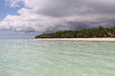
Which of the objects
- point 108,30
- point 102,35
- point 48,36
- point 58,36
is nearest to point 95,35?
point 102,35

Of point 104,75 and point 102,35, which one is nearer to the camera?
point 104,75

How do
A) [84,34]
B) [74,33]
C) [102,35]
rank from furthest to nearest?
[74,33], [84,34], [102,35]

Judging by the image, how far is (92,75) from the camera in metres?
5.36

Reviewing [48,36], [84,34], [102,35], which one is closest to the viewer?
[102,35]

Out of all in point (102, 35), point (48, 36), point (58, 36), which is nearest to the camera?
point (102, 35)

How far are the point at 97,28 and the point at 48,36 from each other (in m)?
65.5

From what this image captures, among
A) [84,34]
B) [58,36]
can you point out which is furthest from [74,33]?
[58,36]

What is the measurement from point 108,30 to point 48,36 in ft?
243

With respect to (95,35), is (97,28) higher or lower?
higher

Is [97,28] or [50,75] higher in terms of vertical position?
[97,28]

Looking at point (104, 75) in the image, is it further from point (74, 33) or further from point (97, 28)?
point (74, 33)

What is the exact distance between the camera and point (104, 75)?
5.34 meters

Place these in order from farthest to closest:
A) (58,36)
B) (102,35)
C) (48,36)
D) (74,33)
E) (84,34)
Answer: (48,36)
(58,36)
(74,33)
(84,34)
(102,35)

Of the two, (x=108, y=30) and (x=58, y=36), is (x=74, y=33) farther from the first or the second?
(x=108, y=30)
